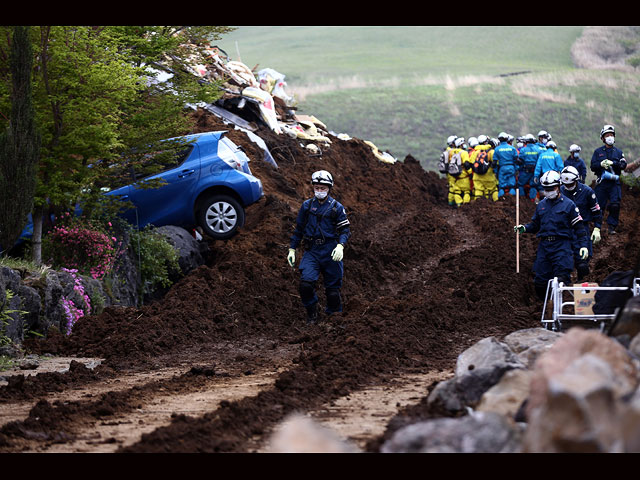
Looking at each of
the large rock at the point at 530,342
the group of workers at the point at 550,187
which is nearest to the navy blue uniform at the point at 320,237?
the group of workers at the point at 550,187

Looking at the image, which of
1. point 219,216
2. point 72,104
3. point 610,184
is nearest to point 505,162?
point 610,184

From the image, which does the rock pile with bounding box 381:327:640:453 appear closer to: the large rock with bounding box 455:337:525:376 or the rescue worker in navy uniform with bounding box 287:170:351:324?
the large rock with bounding box 455:337:525:376

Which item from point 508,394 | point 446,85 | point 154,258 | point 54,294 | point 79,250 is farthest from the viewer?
point 446,85

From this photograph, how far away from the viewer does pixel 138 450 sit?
19.0ft

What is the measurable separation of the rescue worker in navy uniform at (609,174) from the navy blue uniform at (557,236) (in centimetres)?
753

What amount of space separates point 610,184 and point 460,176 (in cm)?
826

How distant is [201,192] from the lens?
661 inches

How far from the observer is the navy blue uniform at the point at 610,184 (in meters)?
19.5

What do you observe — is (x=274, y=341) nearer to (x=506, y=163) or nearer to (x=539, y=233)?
(x=539, y=233)

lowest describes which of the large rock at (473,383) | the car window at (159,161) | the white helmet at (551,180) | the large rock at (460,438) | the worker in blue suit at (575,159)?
the large rock at (473,383)

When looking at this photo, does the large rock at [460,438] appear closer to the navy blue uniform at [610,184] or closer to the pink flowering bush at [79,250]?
the pink flowering bush at [79,250]

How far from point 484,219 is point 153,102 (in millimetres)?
9583

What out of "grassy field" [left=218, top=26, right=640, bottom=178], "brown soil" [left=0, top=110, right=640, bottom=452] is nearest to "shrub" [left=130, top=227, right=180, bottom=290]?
"brown soil" [left=0, top=110, right=640, bottom=452]

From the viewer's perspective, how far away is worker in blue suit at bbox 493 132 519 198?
25.2m
